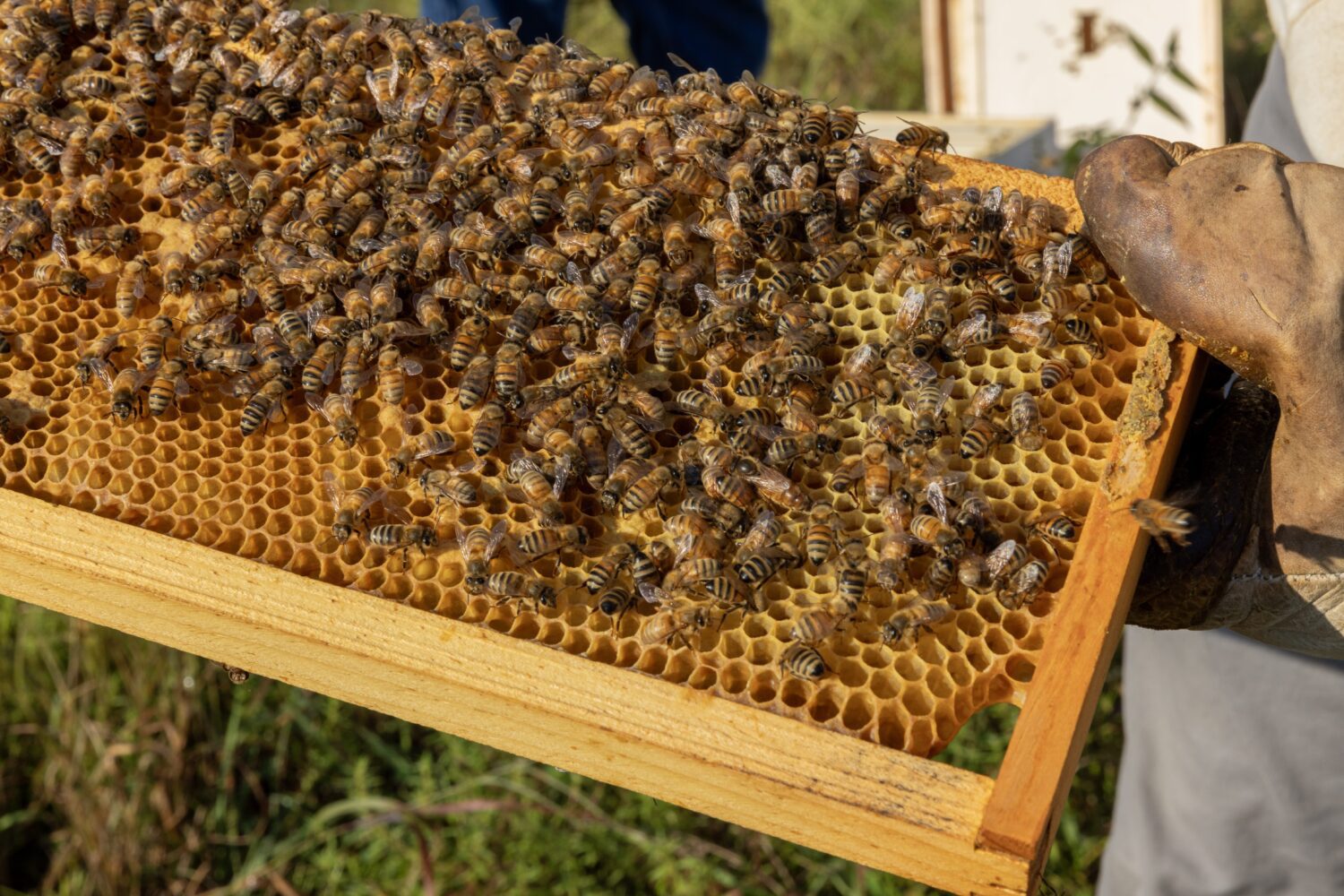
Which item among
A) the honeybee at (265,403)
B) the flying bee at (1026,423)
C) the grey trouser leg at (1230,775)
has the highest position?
the flying bee at (1026,423)

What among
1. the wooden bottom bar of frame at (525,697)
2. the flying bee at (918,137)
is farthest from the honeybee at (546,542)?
the flying bee at (918,137)

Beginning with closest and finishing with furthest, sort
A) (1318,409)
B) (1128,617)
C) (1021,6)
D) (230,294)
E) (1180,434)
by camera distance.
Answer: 1. (1318,409)
2. (1180,434)
3. (1128,617)
4. (230,294)
5. (1021,6)

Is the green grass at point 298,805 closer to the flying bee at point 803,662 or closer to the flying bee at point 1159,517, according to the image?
the flying bee at point 803,662

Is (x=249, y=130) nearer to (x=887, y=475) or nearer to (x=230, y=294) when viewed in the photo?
(x=230, y=294)

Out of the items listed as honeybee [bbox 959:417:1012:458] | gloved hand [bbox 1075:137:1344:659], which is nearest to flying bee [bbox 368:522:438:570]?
honeybee [bbox 959:417:1012:458]

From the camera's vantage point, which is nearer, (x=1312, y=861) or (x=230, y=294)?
(x=230, y=294)

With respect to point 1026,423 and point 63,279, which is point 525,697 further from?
point 63,279

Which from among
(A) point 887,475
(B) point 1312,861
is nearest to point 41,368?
(A) point 887,475

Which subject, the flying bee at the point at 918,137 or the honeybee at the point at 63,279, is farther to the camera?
the honeybee at the point at 63,279
